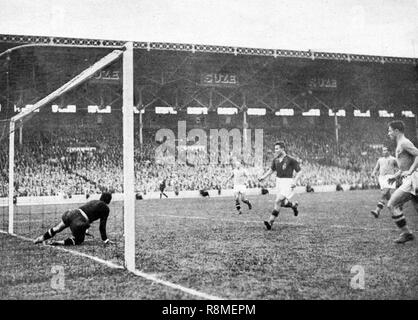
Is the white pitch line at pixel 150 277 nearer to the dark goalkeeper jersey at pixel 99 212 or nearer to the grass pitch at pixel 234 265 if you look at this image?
the grass pitch at pixel 234 265

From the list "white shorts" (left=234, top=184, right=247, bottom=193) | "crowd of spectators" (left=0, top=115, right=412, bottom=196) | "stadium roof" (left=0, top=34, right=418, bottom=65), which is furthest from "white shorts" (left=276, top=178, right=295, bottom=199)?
"crowd of spectators" (left=0, top=115, right=412, bottom=196)

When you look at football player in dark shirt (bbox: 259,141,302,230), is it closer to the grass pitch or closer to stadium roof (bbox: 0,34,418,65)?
the grass pitch

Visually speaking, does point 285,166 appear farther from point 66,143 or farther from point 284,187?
point 66,143

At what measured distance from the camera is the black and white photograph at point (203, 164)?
224 inches

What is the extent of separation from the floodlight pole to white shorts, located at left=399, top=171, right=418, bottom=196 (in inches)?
173

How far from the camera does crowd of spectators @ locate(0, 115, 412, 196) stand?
1159 inches

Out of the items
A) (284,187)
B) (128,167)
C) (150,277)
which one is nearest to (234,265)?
(150,277)

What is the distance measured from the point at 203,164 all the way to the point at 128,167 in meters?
27.6

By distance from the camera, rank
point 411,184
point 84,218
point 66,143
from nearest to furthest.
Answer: point 411,184 → point 84,218 → point 66,143

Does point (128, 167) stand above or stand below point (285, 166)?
below

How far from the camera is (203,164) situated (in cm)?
3388

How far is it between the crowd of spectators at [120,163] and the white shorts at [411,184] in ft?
74.0

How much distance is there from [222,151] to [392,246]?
28832mm
